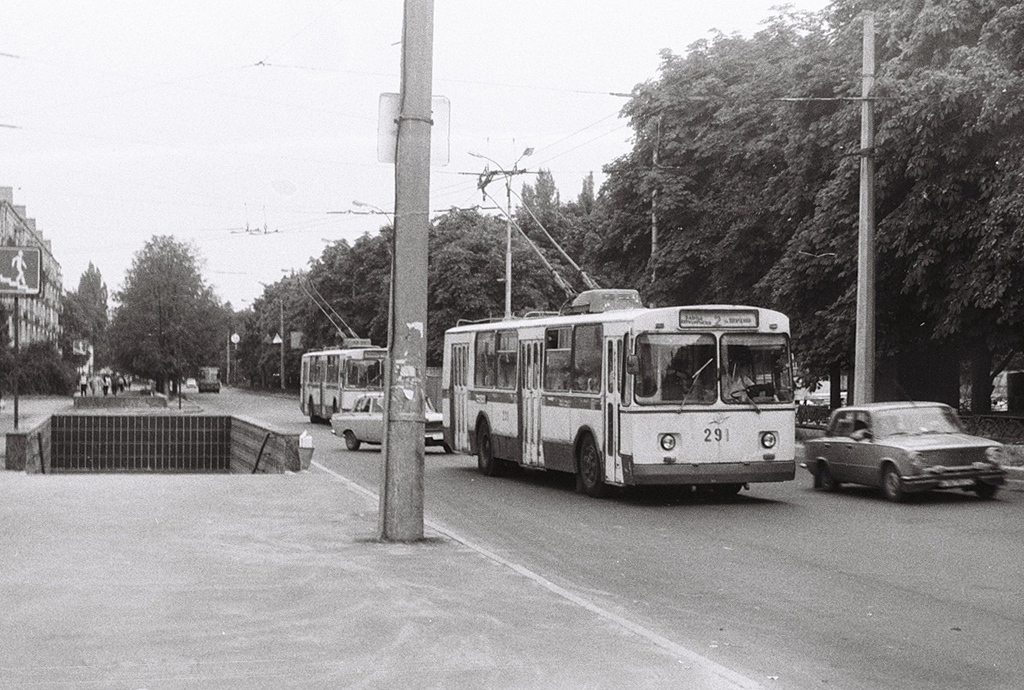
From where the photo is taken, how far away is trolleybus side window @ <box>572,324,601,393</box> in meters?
19.0

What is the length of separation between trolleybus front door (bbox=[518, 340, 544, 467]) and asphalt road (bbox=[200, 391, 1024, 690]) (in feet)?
2.64

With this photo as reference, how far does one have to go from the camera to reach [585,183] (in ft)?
344

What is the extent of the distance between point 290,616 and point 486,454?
50.1 feet

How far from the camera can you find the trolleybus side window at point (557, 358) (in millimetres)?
20156

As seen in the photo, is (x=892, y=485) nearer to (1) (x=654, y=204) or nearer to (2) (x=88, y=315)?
(1) (x=654, y=204)

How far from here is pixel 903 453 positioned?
1786cm

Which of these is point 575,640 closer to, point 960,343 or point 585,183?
point 960,343

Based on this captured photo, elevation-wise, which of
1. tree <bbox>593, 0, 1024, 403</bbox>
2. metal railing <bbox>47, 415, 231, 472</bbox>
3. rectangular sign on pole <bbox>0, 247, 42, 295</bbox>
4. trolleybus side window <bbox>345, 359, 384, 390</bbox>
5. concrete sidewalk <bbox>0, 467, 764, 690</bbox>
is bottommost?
metal railing <bbox>47, 415, 231, 472</bbox>

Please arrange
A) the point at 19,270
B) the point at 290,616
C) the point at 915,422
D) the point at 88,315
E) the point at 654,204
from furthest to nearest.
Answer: the point at 88,315
the point at 654,204
the point at 19,270
the point at 915,422
the point at 290,616

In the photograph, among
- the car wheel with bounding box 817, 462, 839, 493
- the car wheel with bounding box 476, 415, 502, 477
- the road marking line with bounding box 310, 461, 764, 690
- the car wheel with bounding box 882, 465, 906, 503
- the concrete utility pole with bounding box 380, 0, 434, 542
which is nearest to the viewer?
the road marking line with bounding box 310, 461, 764, 690

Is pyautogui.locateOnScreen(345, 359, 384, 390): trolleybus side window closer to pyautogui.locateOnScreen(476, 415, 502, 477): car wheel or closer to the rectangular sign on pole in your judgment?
pyautogui.locateOnScreen(476, 415, 502, 477): car wheel

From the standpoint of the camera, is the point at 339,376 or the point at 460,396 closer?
the point at 460,396

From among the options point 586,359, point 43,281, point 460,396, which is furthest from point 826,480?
point 43,281

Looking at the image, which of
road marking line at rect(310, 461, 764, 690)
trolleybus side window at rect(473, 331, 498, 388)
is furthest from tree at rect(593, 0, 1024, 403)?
road marking line at rect(310, 461, 764, 690)
